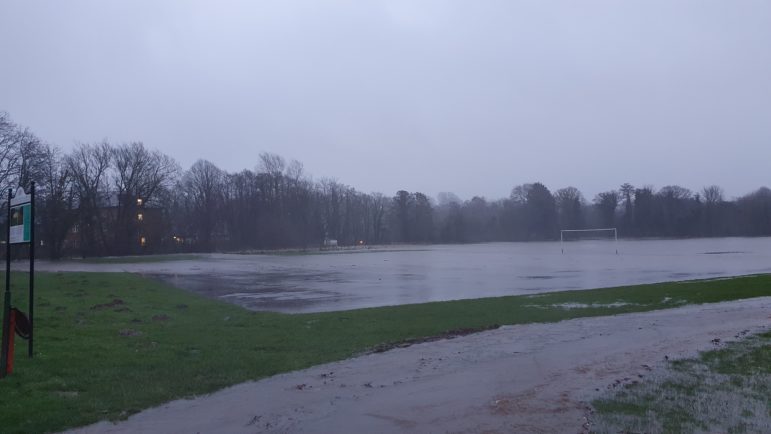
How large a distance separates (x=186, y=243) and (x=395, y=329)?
99.2m

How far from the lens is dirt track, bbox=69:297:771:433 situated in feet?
20.8

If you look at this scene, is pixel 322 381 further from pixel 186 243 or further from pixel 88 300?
pixel 186 243

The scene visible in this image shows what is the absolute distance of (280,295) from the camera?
2484 cm

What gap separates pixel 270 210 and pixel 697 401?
117362 mm

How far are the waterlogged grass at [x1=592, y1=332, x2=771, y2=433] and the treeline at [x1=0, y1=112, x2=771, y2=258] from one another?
42110mm

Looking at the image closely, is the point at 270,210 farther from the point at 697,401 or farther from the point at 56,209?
the point at 697,401

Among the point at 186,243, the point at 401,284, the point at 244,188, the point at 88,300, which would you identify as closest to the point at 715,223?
the point at 244,188

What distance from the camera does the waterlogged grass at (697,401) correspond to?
19.4ft

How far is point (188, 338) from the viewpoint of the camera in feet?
40.7

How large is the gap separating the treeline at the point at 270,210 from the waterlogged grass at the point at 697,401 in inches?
1658

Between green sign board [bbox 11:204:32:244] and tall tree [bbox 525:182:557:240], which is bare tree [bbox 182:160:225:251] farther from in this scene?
green sign board [bbox 11:204:32:244]

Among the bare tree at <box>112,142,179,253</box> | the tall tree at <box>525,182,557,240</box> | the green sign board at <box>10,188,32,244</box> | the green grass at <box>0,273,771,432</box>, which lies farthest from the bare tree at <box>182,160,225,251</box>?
the green sign board at <box>10,188,32,244</box>

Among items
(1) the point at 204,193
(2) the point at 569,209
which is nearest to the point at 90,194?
(1) the point at 204,193

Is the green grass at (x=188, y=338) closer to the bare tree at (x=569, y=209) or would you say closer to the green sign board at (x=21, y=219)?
the green sign board at (x=21, y=219)
